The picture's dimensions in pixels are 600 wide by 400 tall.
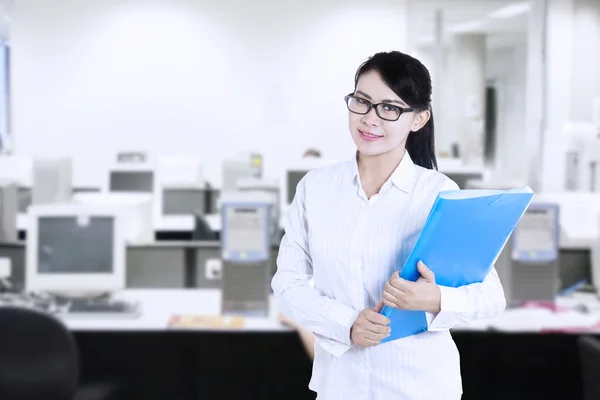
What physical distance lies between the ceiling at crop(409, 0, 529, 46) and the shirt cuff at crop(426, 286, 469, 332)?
8.55 metres

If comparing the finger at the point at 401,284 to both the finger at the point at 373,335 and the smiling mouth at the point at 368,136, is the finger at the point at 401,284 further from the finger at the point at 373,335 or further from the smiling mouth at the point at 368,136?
the smiling mouth at the point at 368,136

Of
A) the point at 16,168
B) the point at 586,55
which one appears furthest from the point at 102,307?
the point at 586,55

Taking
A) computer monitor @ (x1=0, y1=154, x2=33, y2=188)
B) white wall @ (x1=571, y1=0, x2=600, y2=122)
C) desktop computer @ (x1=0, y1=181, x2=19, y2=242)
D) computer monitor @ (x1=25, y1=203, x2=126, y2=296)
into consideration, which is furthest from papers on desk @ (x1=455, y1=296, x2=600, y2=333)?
white wall @ (x1=571, y1=0, x2=600, y2=122)

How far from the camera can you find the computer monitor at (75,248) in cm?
328

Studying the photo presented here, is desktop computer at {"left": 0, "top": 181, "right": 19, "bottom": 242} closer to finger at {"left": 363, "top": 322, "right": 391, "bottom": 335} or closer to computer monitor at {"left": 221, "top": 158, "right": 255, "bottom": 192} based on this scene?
computer monitor at {"left": 221, "top": 158, "right": 255, "bottom": 192}

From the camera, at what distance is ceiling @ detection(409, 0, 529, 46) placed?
9945mm

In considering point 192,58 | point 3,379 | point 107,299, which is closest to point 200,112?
point 192,58

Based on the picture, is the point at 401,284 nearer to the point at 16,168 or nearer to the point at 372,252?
the point at 372,252

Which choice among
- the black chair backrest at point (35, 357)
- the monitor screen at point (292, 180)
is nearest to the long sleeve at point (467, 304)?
the black chair backrest at point (35, 357)

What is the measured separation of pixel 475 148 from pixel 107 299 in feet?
29.8

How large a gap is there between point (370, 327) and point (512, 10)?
33.3 ft

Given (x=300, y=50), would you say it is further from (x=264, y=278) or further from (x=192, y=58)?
(x=264, y=278)

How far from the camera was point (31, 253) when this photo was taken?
129 inches

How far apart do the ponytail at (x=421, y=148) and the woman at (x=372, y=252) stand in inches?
2.2
